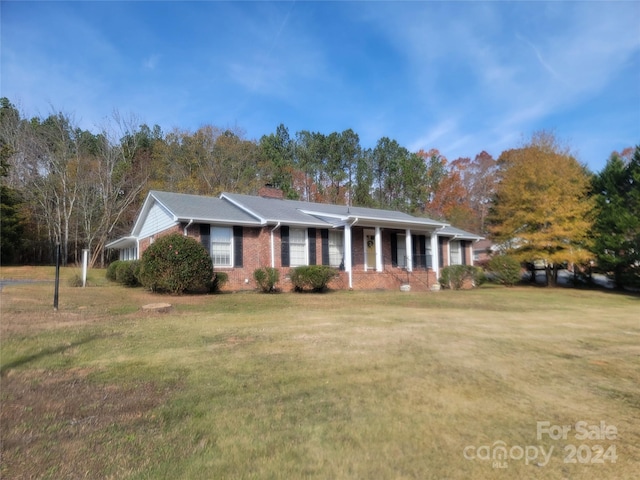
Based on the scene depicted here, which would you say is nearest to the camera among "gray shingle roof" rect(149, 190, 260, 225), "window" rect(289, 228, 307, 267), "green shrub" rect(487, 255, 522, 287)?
"gray shingle roof" rect(149, 190, 260, 225)

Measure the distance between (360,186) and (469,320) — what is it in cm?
3246

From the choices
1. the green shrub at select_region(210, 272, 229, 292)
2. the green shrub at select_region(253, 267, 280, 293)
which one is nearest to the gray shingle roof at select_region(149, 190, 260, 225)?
the green shrub at select_region(210, 272, 229, 292)

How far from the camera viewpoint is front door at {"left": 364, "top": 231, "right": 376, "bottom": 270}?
20438 millimetres

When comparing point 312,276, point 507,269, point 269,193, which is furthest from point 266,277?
point 507,269

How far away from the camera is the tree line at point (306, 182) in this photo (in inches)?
956

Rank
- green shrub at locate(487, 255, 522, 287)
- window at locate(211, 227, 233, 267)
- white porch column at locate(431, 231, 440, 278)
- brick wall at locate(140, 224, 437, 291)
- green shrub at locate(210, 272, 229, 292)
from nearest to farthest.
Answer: green shrub at locate(210, 272, 229, 292), window at locate(211, 227, 233, 267), brick wall at locate(140, 224, 437, 291), white porch column at locate(431, 231, 440, 278), green shrub at locate(487, 255, 522, 287)

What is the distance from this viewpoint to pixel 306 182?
4100 cm

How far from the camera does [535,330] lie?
309 inches

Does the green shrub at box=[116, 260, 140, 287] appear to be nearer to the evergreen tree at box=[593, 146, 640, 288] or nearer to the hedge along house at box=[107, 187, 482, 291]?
the hedge along house at box=[107, 187, 482, 291]

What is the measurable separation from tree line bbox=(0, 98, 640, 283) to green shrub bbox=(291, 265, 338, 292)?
1500 cm

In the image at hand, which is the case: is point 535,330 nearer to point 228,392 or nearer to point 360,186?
point 228,392

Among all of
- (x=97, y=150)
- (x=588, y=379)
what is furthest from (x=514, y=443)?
(x=97, y=150)

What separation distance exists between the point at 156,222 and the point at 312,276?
8615mm

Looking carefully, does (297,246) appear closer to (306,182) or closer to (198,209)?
(198,209)
